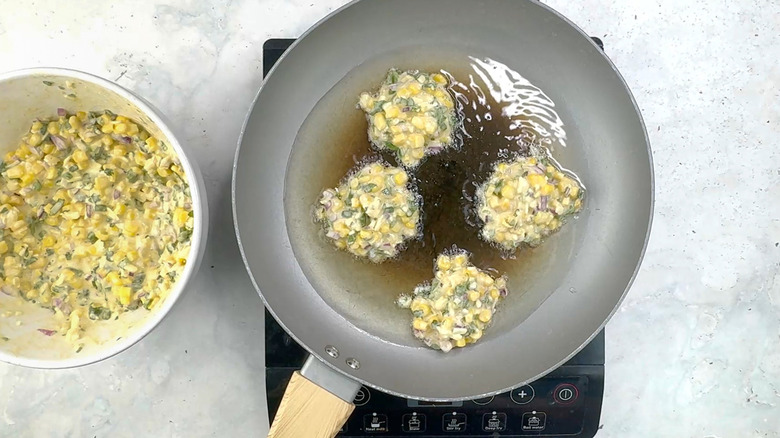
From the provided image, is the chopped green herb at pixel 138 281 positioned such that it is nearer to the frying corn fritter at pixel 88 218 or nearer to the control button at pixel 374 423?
the frying corn fritter at pixel 88 218

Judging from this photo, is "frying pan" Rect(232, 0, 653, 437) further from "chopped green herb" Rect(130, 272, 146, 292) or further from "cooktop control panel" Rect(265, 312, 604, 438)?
"chopped green herb" Rect(130, 272, 146, 292)

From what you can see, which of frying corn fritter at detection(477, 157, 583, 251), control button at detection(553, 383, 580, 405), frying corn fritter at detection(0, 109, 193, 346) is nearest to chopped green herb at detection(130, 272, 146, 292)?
frying corn fritter at detection(0, 109, 193, 346)

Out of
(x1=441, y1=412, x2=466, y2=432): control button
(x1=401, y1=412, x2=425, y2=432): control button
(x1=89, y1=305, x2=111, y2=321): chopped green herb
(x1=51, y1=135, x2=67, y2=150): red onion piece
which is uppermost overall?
(x1=51, y1=135, x2=67, y2=150): red onion piece

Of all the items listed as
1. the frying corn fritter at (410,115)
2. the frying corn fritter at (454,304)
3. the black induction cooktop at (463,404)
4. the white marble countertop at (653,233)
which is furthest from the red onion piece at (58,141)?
the frying corn fritter at (454,304)

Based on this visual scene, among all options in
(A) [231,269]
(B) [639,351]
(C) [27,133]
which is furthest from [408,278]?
(C) [27,133]

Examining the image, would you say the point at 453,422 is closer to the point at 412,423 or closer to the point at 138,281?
the point at 412,423

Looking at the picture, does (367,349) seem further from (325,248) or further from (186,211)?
(186,211)

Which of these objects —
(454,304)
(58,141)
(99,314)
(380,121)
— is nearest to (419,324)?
(454,304)
